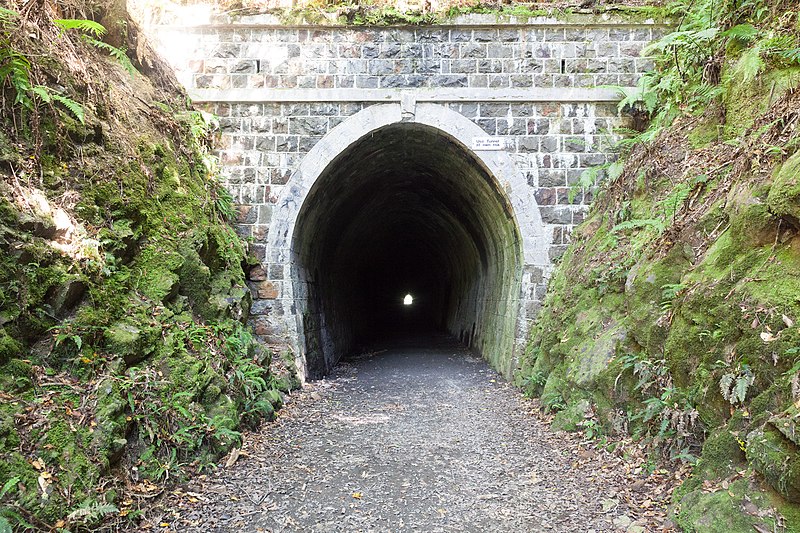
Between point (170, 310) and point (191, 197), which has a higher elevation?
point (191, 197)

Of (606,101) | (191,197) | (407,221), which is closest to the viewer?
(191,197)

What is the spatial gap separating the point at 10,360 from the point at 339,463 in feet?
9.39

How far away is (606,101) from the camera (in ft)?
27.3

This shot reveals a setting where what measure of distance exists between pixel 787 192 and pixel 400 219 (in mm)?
13365

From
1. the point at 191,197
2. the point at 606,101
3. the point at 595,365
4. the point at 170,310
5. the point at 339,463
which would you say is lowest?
the point at 339,463

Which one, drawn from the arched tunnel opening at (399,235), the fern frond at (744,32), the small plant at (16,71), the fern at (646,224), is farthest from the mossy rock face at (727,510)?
the small plant at (16,71)

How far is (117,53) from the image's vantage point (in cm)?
633

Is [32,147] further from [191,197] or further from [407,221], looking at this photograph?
[407,221]

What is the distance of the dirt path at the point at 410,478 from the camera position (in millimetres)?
3719

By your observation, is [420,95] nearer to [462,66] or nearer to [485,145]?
[462,66]

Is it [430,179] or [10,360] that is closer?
[10,360]

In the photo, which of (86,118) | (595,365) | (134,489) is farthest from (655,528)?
(86,118)

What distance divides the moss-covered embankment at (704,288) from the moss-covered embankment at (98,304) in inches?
151

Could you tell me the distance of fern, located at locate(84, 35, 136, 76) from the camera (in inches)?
234
